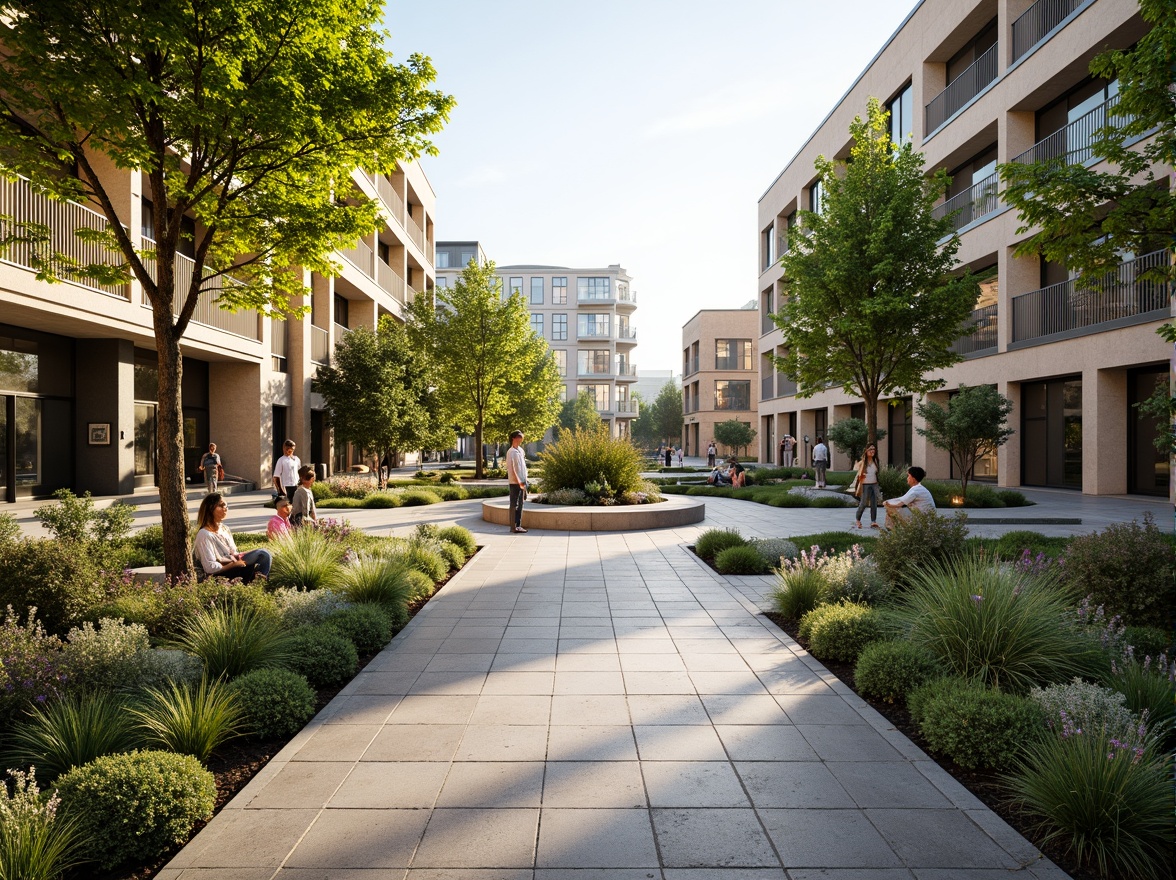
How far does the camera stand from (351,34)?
8047 millimetres

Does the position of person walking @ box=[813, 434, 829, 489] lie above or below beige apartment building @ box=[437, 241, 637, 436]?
below

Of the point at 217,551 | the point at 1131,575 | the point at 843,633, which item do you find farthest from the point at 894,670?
the point at 217,551

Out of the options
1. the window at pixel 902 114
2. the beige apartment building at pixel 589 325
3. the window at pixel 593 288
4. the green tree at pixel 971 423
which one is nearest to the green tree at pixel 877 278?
the green tree at pixel 971 423

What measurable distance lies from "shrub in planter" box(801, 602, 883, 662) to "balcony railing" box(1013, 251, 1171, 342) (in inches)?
570

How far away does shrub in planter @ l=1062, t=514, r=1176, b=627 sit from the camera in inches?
241

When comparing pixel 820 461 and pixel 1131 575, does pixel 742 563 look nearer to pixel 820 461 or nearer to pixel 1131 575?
pixel 1131 575

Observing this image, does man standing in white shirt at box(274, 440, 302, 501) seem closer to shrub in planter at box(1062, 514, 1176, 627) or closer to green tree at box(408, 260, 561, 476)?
shrub in planter at box(1062, 514, 1176, 627)

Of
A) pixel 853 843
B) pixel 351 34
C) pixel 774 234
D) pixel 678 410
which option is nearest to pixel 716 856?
pixel 853 843

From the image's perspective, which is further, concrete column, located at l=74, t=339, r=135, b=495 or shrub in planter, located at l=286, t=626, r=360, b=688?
concrete column, located at l=74, t=339, r=135, b=495

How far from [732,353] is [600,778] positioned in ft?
216

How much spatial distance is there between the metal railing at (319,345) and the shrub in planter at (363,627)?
2253 centimetres

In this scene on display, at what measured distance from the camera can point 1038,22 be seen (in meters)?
21.6

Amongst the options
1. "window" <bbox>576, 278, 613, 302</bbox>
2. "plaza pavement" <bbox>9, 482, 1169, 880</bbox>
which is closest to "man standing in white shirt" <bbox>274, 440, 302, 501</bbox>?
"plaza pavement" <bbox>9, 482, 1169, 880</bbox>

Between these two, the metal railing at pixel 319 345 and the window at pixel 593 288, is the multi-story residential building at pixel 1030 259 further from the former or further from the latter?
the window at pixel 593 288
